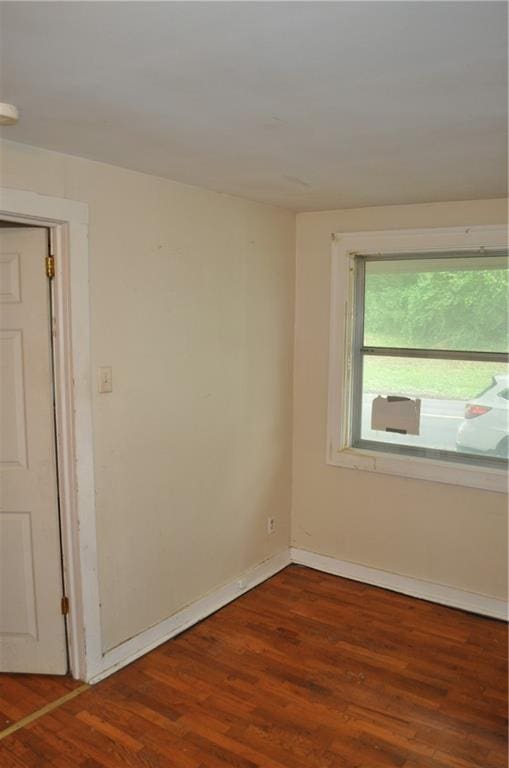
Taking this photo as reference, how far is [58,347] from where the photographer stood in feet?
8.01

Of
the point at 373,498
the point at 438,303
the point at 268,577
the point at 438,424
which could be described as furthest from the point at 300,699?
the point at 438,303

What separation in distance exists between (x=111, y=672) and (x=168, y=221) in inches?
84.1

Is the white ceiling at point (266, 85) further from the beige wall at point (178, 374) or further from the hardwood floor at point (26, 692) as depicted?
the hardwood floor at point (26, 692)

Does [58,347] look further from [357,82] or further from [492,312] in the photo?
[492,312]

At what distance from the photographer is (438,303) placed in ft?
10.8

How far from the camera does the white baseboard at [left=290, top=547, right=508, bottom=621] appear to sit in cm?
322

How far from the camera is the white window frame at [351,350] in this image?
3117mm

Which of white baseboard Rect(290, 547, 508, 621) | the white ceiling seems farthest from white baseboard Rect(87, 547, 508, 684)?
the white ceiling

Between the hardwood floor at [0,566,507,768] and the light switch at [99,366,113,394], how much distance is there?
133 cm

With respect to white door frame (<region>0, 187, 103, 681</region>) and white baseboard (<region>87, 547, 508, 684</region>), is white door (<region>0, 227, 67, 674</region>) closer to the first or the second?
white door frame (<region>0, 187, 103, 681</region>)

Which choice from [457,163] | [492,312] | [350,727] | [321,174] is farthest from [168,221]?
[350,727]

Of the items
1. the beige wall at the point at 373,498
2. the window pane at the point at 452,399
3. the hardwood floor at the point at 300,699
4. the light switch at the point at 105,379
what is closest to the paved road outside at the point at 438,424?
the window pane at the point at 452,399

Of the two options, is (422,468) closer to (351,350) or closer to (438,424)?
(438,424)

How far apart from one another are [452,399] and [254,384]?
1.15m
